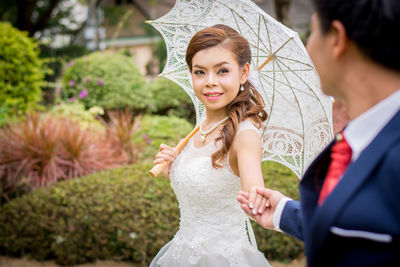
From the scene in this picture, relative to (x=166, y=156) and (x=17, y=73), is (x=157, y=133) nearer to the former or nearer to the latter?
(x=17, y=73)

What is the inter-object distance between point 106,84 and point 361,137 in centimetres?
812

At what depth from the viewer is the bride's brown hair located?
2.23 m

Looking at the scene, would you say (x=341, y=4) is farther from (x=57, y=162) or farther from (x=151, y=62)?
(x=151, y=62)

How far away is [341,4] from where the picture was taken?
1064 millimetres

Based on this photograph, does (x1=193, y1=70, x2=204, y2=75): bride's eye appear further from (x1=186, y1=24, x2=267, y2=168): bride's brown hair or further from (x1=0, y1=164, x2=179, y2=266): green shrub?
(x1=0, y1=164, x2=179, y2=266): green shrub

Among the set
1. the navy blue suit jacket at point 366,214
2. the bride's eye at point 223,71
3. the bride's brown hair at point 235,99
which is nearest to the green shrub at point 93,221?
the bride's brown hair at point 235,99

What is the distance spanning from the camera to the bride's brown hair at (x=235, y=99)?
2.23 meters

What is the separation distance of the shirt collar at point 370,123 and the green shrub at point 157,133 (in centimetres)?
541

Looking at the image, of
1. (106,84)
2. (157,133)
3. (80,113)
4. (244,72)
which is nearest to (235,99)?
(244,72)

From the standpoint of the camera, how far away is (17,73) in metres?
7.73

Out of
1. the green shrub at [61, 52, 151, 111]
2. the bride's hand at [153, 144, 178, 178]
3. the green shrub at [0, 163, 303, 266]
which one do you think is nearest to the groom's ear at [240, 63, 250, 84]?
the bride's hand at [153, 144, 178, 178]

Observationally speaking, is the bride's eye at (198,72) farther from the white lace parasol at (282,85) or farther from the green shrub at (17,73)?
the green shrub at (17,73)

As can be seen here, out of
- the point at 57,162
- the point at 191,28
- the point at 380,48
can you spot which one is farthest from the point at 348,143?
the point at 57,162

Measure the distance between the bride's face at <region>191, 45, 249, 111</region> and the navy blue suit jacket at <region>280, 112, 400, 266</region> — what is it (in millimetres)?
1306
